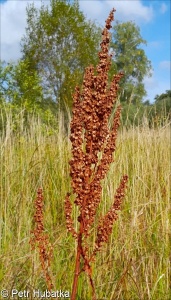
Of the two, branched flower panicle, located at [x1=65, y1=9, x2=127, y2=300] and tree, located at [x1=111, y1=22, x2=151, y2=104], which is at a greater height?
tree, located at [x1=111, y1=22, x2=151, y2=104]

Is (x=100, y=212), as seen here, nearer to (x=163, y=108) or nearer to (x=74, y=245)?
(x=74, y=245)

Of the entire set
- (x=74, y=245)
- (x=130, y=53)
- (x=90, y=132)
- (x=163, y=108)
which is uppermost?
(x=130, y=53)

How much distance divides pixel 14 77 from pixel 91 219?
Result: 12.3 m

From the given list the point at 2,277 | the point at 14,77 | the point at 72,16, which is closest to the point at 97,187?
the point at 2,277

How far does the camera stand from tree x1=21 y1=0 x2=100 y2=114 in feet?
82.2

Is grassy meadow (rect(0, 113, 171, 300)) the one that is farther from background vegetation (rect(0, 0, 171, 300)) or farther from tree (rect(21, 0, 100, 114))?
tree (rect(21, 0, 100, 114))

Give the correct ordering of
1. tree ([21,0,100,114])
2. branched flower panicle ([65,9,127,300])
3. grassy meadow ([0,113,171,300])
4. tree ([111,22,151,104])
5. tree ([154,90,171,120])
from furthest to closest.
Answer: tree ([111,22,151,104])
tree ([21,0,100,114])
tree ([154,90,171,120])
grassy meadow ([0,113,171,300])
branched flower panicle ([65,9,127,300])

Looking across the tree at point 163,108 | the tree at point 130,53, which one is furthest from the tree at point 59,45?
the tree at point 130,53

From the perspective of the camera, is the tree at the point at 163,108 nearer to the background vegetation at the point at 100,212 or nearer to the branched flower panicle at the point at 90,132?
the background vegetation at the point at 100,212

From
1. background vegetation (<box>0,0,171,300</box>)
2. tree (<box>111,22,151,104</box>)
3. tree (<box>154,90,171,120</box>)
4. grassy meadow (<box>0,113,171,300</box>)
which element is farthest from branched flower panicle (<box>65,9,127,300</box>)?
tree (<box>111,22,151,104</box>)

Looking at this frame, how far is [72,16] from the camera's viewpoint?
25.0 metres

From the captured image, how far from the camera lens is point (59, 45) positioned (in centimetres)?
2586

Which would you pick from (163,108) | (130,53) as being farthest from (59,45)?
(130,53)

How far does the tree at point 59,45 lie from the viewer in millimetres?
25062
